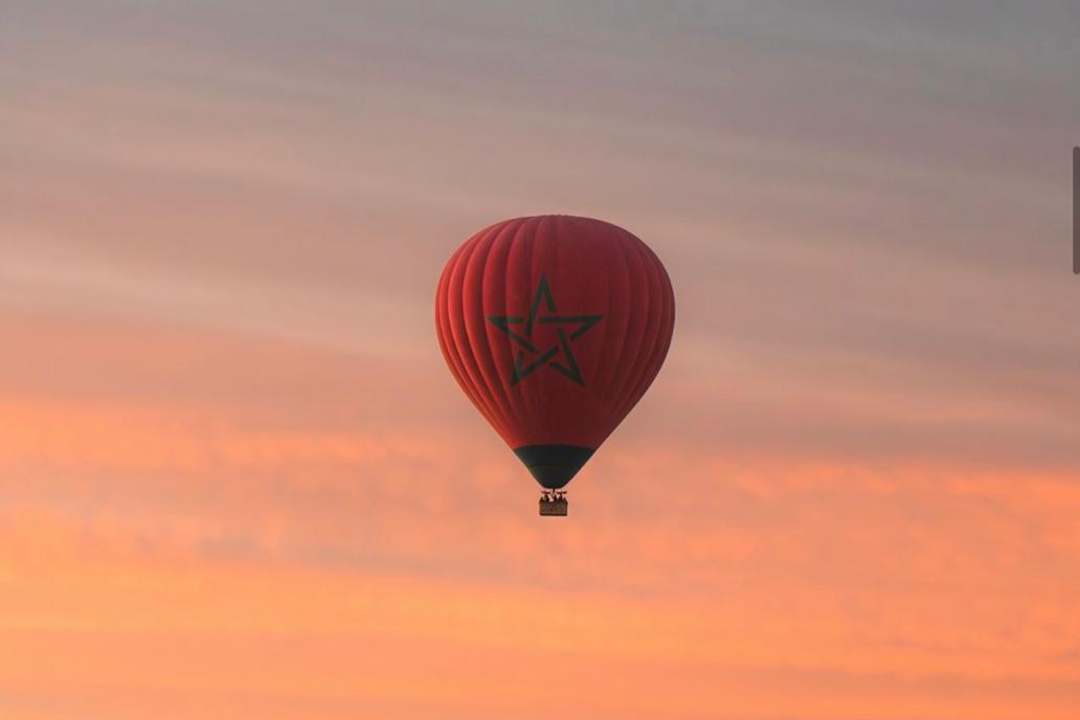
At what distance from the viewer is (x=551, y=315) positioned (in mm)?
131625

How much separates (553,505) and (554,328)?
649cm

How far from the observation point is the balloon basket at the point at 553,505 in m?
133

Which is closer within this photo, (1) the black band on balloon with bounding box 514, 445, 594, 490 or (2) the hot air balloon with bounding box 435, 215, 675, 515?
(2) the hot air balloon with bounding box 435, 215, 675, 515

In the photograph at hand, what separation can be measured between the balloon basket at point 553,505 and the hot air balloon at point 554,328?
35mm

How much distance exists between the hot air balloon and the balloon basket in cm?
4

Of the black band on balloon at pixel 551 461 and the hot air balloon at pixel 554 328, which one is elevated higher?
the hot air balloon at pixel 554 328

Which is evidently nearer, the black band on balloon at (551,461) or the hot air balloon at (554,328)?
the hot air balloon at (554,328)

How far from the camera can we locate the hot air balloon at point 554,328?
432 feet

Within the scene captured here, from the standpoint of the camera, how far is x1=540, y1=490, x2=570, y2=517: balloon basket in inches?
5251

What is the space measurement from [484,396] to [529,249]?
5.71m

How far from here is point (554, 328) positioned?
5187 inches

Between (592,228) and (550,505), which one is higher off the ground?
(592,228)

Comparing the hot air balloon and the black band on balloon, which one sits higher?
the hot air balloon

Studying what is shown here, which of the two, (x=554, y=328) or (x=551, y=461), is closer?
(x=554, y=328)
